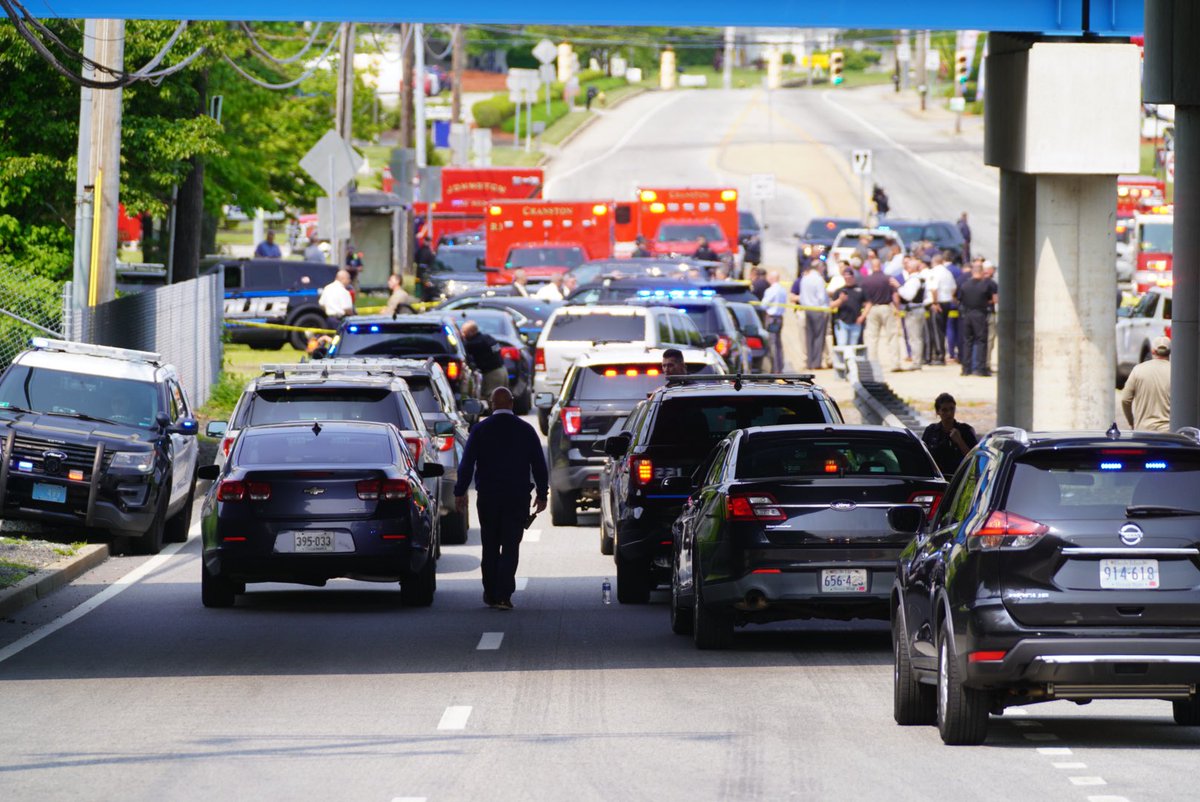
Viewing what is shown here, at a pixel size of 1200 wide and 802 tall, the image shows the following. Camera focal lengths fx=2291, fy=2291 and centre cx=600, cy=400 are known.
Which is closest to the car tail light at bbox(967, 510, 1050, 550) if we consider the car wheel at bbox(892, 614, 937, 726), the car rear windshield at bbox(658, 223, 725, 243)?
the car wheel at bbox(892, 614, 937, 726)

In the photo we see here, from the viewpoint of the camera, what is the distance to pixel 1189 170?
74.0ft

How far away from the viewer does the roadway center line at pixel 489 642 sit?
15.2 meters

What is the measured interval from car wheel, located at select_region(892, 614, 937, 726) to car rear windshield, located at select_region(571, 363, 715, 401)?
38.4 feet

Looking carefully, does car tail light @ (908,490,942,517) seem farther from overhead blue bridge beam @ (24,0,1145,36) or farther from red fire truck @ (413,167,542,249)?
red fire truck @ (413,167,542,249)

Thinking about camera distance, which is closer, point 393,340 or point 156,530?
point 156,530

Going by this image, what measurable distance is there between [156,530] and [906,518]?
418 inches

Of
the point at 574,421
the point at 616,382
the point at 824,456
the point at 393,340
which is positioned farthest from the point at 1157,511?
the point at 393,340

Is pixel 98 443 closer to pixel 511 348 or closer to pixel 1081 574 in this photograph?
pixel 1081 574

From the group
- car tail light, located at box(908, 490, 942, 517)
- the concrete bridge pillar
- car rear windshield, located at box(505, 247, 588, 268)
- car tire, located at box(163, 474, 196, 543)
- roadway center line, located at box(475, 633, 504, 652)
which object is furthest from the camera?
car rear windshield, located at box(505, 247, 588, 268)

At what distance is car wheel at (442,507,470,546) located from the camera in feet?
74.5

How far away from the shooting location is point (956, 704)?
1086 centimetres

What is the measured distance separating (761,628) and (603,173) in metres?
82.6

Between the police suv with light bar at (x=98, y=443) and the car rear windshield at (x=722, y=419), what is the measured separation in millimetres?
5423

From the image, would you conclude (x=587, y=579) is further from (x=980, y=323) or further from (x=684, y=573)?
(x=980, y=323)
